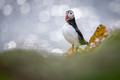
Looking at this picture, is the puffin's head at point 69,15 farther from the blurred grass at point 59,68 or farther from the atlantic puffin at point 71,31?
the blurred grass at point 59,68

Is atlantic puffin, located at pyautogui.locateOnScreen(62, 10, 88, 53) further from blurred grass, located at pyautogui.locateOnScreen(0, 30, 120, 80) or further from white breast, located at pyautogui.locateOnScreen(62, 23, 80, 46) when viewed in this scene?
blurred grass, located at pyautogui.locateOnScreen(0, 30, 120, 80)

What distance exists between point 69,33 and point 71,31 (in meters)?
0.03

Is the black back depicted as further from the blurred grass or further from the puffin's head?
the blurred grass

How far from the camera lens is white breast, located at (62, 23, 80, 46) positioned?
1365 millimetres

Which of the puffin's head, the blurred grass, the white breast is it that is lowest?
the blurred grass

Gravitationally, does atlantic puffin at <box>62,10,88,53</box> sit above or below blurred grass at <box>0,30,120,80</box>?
above

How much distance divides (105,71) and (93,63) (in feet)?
0.17

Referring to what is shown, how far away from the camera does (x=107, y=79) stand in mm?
459

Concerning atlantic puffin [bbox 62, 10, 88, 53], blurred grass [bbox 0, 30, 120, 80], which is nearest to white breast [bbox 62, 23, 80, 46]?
atlantic puffin [bbox 62, 10, 88, 53]

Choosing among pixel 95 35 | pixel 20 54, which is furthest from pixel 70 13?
pixel 20 54

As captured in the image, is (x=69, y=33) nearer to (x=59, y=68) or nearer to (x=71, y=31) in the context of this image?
(x=71, y=31)

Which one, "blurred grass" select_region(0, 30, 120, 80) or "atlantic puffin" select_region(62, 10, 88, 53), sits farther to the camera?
"atlantic puffin" select_region(62, 10, 88, 53)

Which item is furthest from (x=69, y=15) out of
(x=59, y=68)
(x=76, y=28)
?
(x=59, y=68)

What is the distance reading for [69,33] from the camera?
4.48 feet
